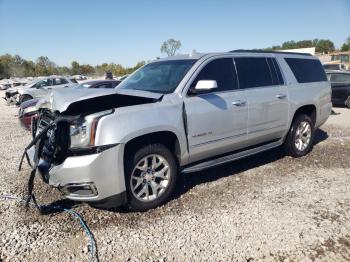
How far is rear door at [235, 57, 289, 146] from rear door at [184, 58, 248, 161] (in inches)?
6.7

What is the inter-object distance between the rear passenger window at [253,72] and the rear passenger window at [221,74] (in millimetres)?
138

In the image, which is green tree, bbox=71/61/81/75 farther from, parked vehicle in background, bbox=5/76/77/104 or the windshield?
the windshield

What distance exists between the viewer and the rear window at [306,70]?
5976 millimetres

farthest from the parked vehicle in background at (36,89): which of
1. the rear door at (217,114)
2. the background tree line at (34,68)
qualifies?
the background tree line at (34,68)

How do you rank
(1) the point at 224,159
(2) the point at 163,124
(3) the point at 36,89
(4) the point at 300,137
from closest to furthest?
1. (2) the point at 163,124
2. (1) the point at 224,159
3. (4) the point at 300,137
4. (3) the point at 36,89

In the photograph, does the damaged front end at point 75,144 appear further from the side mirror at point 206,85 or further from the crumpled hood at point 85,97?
the side mirror at point 206,85

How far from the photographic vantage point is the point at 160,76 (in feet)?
15.8

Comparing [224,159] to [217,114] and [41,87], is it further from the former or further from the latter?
[41,87]

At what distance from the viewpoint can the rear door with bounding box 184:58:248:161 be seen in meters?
4.26

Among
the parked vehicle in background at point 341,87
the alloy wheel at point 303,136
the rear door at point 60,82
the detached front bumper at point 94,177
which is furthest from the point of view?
the rear door at point 60,82

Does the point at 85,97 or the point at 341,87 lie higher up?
the point at 85,97

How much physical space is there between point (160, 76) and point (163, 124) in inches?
46.3

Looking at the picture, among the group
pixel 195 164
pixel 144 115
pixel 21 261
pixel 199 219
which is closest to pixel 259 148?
pixel 195 164

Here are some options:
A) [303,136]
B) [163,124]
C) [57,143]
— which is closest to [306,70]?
[303,136]
